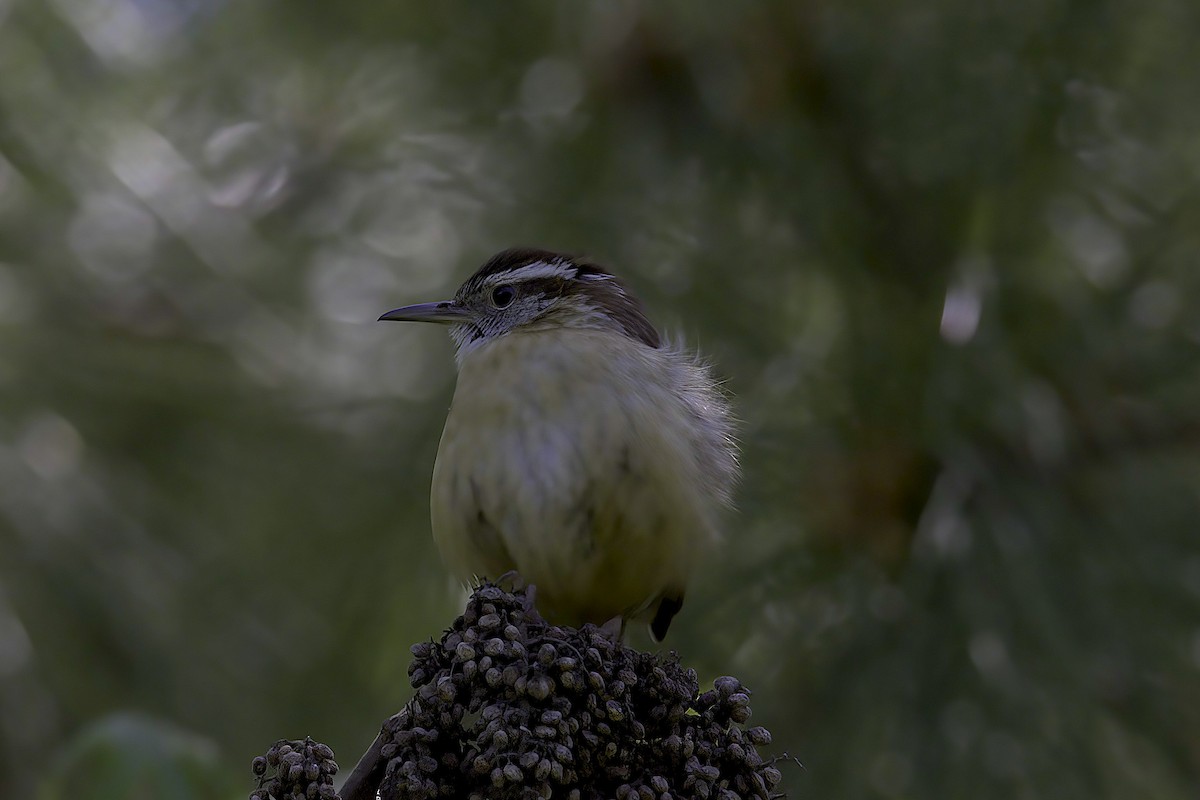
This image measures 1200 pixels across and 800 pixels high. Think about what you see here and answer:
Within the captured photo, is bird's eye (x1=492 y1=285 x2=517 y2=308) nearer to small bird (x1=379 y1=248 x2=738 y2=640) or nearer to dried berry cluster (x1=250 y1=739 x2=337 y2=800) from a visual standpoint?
small bird (x1=379 y1=248 x2=738 y2=640)

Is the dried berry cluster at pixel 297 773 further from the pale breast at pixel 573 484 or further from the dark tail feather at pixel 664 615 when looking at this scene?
the dark tail feather at pixel 664 615

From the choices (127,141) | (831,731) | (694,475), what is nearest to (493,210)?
(127,141)

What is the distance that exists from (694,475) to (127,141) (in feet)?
7.35

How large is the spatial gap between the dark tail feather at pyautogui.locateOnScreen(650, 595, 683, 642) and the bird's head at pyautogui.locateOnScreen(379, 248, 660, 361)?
722 mm

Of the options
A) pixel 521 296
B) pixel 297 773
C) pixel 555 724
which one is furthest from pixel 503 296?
pixel 297 773

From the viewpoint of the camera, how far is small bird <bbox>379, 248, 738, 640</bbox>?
3.09 m

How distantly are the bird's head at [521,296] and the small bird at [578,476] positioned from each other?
11.3 inches

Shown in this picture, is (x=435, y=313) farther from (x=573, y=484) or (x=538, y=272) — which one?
(x=573, y=484)

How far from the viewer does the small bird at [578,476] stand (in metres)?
3.09

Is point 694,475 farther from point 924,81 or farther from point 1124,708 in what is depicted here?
point 924,81

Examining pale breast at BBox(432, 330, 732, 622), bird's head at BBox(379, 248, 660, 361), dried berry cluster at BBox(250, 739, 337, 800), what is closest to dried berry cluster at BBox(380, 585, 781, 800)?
dried berry cluster at BBox(250, 739, 337, 800)

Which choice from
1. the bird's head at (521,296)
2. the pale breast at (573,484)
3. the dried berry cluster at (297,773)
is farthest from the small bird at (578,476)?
the dried berry cluster at (297,773)

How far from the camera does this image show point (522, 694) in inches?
81.4

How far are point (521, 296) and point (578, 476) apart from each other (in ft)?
3.23
